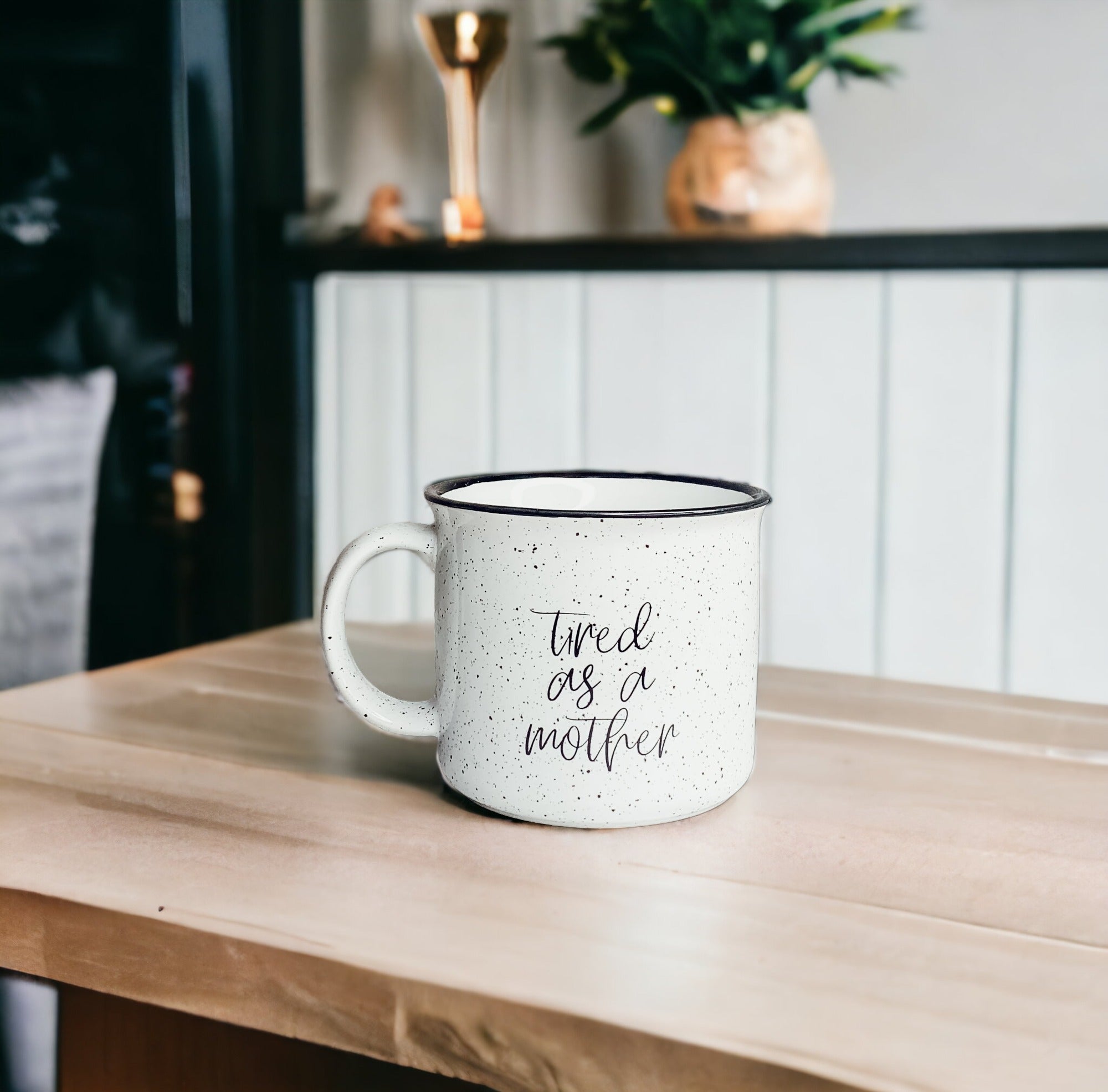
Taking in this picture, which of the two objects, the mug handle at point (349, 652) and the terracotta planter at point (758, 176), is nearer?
the mug handle at point (349, 652)

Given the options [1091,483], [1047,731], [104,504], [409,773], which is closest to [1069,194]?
[1091,483]

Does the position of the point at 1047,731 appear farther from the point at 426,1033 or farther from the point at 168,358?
the point at 168,358

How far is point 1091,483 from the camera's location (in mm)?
1103

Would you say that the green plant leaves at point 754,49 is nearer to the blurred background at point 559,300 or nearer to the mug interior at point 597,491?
the blurred background at point 559,300

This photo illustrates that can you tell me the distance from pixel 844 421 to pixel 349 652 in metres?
0.82

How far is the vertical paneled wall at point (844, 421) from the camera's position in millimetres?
1113

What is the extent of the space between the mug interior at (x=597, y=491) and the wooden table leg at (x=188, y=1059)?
221 mm

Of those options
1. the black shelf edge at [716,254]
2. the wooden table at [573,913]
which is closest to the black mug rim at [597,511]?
the wooden table at [573,913]

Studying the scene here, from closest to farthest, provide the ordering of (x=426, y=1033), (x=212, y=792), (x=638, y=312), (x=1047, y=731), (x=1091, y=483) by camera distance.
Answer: (x=426, y=1033) → (x=212, y=792) → (x=1047, y=731) → (x=1091, y=483) → (x=638, y=312)

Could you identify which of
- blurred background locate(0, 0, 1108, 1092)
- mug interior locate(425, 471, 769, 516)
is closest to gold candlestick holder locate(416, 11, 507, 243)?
blurred background locate(0, 0, 1108, 1092)

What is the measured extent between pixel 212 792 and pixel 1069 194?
3.31 ft

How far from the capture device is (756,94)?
118 cm

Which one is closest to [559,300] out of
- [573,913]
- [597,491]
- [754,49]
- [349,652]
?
[754,49]

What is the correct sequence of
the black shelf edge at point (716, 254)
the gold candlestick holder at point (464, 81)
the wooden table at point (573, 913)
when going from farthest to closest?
the gold candlestick holder at point (464, 81), the black shelf edge at point (716, 254), the wooden table at point (573, 913)
